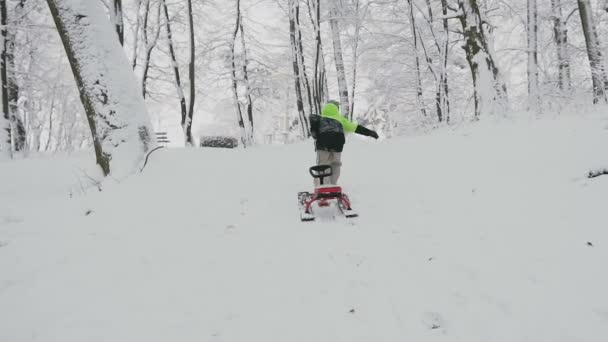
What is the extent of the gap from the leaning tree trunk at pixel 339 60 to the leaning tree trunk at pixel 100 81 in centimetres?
954

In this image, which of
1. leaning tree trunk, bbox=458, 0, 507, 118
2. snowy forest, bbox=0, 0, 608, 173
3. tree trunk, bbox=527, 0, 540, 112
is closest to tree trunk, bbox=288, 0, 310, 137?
snowy forest, bbox=0, 0, 608, 173

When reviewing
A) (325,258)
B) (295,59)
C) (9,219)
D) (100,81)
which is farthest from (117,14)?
(325,258)

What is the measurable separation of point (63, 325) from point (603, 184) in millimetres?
5496

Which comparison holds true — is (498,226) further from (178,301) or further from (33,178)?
(33,178)

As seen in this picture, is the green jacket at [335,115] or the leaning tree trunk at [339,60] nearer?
the green jacket at [335,115]

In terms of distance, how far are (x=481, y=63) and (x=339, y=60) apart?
7250mm

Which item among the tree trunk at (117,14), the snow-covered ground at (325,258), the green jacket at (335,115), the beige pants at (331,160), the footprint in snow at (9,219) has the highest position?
the tree trunk at (117,14)

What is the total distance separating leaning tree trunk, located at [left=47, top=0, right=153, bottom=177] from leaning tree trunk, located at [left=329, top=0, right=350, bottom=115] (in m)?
9.54

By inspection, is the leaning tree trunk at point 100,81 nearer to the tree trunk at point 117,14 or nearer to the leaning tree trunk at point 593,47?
the tree trunk at point 117,14

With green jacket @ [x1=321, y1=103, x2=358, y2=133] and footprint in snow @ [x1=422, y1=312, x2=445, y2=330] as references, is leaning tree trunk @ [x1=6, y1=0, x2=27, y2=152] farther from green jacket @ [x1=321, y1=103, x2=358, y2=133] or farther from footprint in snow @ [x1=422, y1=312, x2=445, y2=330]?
footprint in snow @ [x1=422, y1=312, x2=445, y2=330]

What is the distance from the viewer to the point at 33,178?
7.02 metres

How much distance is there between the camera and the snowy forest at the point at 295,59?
19.4 feet

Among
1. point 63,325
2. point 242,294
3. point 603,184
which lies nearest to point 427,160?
point 603,184

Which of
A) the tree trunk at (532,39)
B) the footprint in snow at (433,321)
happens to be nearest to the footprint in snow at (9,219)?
the footprint in snow at (433,321)
